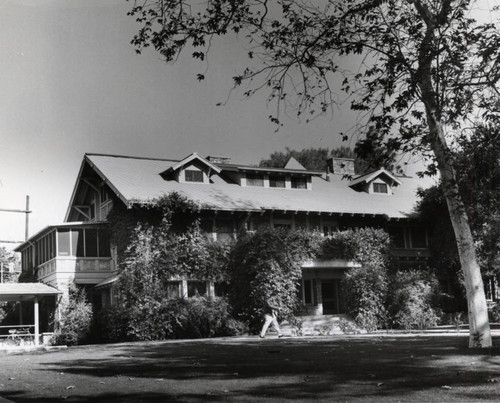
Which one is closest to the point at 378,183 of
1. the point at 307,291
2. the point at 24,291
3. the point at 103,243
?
the point at 307,291

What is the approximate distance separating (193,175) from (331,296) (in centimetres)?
989

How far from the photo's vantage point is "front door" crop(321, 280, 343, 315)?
→ 111 feet

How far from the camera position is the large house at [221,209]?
30.7 m

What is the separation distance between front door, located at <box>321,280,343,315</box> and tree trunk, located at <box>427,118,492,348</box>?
20.1 m

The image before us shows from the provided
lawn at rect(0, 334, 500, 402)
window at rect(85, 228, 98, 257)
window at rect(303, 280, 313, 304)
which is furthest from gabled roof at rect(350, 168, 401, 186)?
lawn at rect(0, 334, 500, 402)

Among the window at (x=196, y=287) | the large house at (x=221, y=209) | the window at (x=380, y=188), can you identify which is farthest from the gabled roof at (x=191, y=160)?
the window at (x=380, y=188)

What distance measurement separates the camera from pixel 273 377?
30.1 ft

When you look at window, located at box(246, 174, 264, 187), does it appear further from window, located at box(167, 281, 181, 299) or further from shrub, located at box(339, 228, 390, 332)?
window, located at box(167, 281, 181, 299)

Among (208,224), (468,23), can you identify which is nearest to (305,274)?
(208,224)

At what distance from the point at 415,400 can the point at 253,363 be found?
5153 millimetres

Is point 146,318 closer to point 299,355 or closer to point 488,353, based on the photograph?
point 299,355

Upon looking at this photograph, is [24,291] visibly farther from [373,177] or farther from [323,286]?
[373,177]

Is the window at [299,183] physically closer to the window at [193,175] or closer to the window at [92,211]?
the window at [193,175]

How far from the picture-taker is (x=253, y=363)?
457 inches
